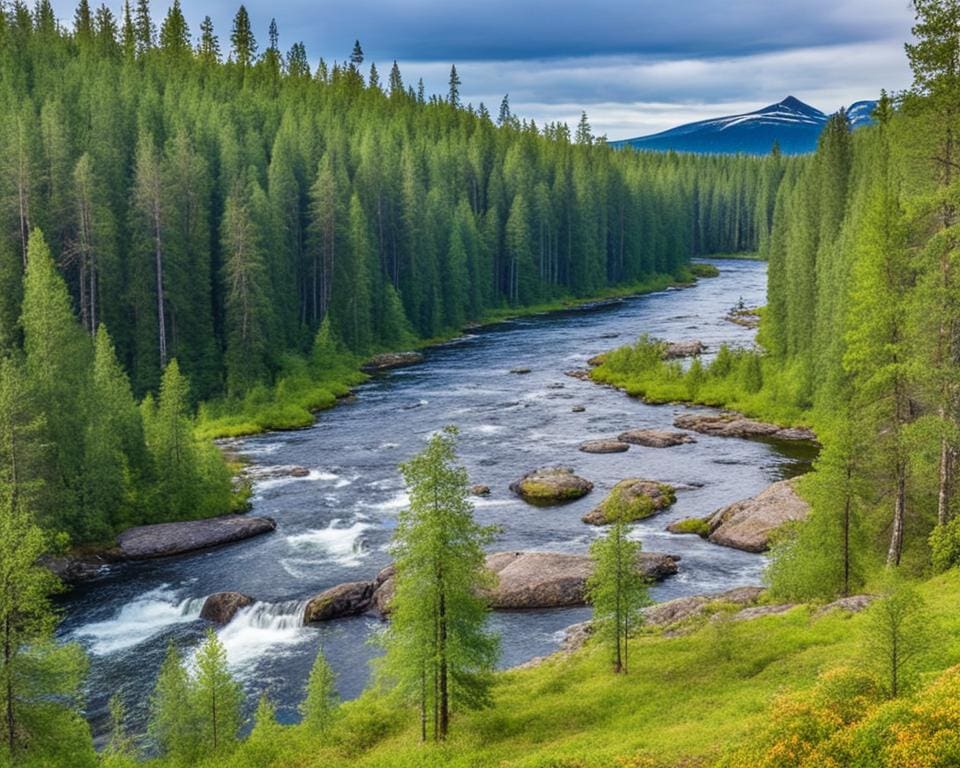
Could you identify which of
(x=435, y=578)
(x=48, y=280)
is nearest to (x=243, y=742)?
(x=435, y=578)

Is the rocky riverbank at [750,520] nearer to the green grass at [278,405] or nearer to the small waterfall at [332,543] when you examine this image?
the small waterfall at [332,543]

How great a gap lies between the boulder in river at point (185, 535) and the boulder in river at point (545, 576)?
14445mm

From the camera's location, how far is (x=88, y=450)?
170ft

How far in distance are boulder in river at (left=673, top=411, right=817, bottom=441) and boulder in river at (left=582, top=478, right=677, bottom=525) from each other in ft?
52.4

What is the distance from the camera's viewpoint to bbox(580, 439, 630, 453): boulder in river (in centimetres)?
6738

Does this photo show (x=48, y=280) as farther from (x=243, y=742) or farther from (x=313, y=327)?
(x=313, y=327)

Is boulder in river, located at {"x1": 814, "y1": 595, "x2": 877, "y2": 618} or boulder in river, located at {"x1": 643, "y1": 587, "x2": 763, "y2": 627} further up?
boulder in river, located at {"x1": 814, "y1": 595, "x2": 877, "y2": 618}

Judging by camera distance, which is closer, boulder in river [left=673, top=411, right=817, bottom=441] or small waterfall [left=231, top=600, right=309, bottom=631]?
small waterfall [left=231, top=600, right=309, bottom=631]

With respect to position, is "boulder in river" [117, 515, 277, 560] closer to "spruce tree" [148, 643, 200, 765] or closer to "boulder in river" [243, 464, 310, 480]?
"boulder in river" [243, 464, 310, 480]

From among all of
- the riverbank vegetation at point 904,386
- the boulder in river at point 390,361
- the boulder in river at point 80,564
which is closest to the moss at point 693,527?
the riverbank vegetation at point 904,386

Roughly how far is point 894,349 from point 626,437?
36.6 m

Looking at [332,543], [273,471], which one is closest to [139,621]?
[332,543]

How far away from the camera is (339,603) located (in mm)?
43531

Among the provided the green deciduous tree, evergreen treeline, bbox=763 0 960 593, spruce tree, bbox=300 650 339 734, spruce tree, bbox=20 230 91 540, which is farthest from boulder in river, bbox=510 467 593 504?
the green deciduous tree
